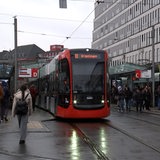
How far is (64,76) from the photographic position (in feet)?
72.5

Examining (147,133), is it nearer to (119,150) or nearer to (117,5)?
(119,150)

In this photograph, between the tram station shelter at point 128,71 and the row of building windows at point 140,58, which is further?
the row of building windows at point 140,58

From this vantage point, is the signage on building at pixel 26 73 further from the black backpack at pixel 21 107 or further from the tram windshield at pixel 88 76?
the black backpack at pixel 21 107

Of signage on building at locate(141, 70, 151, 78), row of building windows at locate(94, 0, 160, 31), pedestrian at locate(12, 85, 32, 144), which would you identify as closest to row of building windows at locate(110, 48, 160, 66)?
row of building windows at locate(94, 0, 160, 31)

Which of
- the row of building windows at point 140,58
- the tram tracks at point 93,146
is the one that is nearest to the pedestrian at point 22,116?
the tram tracks at point 93,146

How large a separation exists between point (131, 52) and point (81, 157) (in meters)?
89.2

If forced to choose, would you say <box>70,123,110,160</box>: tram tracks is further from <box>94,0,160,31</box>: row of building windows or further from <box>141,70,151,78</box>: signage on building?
<box>94,0,160,31</box>: row of building windows

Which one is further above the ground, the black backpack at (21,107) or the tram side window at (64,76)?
the tram side window at (64,76)

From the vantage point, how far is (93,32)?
131250 mm

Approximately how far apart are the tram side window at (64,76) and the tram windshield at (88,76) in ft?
1.07

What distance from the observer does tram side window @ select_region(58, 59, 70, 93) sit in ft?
71.4

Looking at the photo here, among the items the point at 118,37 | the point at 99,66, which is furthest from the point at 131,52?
the point at 99,66

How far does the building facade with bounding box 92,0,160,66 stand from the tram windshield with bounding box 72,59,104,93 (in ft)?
186

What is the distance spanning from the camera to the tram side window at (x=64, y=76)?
21.8 m
